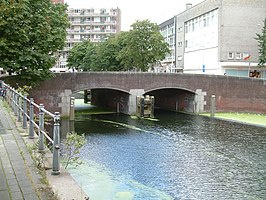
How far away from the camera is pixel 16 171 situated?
6941mm

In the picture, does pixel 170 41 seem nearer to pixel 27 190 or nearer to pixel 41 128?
pixel 41 128

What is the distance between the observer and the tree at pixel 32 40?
2614 cm

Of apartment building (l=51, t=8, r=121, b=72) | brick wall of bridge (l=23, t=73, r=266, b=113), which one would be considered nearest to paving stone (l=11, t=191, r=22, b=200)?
brick wall of bridge (l=23, t=73, r=266, b=113)

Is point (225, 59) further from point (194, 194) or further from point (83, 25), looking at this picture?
point (83, 25)

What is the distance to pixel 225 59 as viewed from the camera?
174 ft

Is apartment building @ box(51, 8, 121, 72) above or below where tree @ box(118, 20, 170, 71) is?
above

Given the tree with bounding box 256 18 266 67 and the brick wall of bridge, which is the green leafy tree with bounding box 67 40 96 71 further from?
the brick wall of bridge

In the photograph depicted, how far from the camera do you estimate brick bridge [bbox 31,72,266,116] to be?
34844 millimetres

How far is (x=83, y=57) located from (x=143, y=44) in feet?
86.5

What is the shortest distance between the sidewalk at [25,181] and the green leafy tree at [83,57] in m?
59.8

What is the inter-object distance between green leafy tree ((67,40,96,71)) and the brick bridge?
28.2 m

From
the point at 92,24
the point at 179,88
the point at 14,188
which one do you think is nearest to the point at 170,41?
the point at 179,88

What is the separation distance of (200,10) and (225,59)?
11.0 metres

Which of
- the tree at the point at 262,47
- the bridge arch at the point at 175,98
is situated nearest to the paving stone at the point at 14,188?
the bridge arch at the point at 175,98
